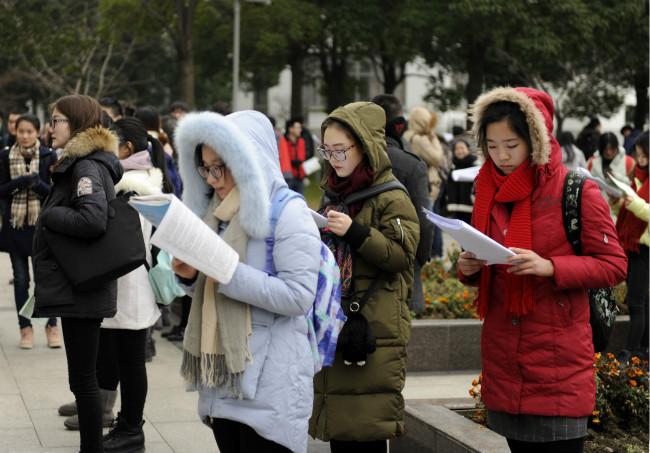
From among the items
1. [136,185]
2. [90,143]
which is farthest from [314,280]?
[136,185]

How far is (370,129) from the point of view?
4.97m

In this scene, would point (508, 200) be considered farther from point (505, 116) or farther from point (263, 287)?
point (263, 287)

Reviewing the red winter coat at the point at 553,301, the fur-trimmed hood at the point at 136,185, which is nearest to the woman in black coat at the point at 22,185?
the fur-trimmed hood at the point at 136,185

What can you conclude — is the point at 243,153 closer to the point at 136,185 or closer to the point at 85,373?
the point at 85,373

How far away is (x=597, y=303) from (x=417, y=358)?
482 centimetres

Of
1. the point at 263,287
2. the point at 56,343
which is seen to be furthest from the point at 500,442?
the point at 56,343

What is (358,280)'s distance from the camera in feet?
16.6

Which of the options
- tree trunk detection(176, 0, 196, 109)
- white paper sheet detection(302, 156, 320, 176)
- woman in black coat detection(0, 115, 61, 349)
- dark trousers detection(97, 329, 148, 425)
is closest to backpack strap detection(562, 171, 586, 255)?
dark trousers detection(97, 329, 148, 425)

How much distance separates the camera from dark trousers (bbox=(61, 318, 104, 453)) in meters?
5.68

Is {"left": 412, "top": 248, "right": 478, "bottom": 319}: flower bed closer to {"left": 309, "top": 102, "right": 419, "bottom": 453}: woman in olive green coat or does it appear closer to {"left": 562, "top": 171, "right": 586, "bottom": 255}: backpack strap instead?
{"left": 309, "top": 102, "right": 419, "bottom": 453}: woman in olive green coat

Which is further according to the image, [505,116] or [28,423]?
[28,423]

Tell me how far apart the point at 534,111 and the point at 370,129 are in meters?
0.96

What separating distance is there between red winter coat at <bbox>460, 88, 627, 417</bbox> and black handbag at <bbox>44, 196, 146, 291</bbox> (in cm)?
217

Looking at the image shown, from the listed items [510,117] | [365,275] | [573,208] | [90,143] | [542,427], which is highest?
[510,117]
